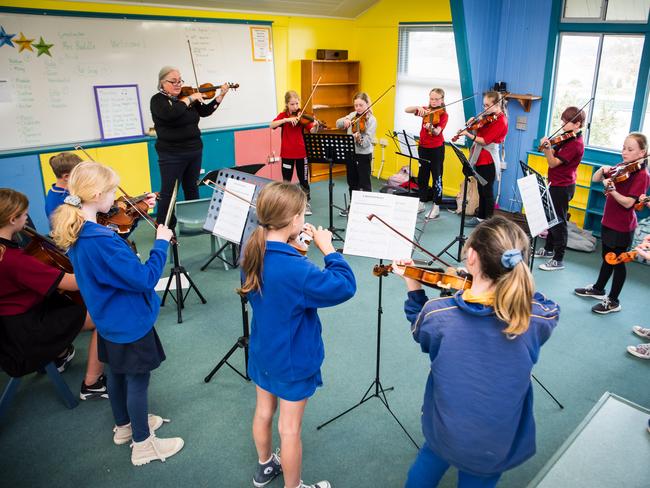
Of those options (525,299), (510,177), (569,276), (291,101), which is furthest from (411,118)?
(525,299)

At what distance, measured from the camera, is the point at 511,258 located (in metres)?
1.53

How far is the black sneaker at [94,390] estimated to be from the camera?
3.19m

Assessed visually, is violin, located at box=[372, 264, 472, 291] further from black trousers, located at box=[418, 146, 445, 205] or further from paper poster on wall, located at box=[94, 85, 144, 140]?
paper poster on wall, located at box=[94, 85, 144, 140]

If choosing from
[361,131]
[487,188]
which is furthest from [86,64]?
[487,188]

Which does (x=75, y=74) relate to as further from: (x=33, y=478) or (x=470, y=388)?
(x=470, y=388)

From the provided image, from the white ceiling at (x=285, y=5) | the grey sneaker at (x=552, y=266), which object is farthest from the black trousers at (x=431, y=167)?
the white ceiling at (x=285, y=5)

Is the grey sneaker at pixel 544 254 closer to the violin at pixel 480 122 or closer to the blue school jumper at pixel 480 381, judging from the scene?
the violin at pixel 480 122

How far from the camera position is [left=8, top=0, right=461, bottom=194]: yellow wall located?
23.6 ft

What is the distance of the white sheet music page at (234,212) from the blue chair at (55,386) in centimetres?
127

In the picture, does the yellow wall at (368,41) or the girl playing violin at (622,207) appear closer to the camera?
the girl playing violin at (622,207)

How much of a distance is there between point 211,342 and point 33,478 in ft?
4.71

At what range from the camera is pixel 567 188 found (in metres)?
4.80

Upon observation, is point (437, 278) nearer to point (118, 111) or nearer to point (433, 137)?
point (433, 137)

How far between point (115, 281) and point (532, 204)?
2762 millimetres
